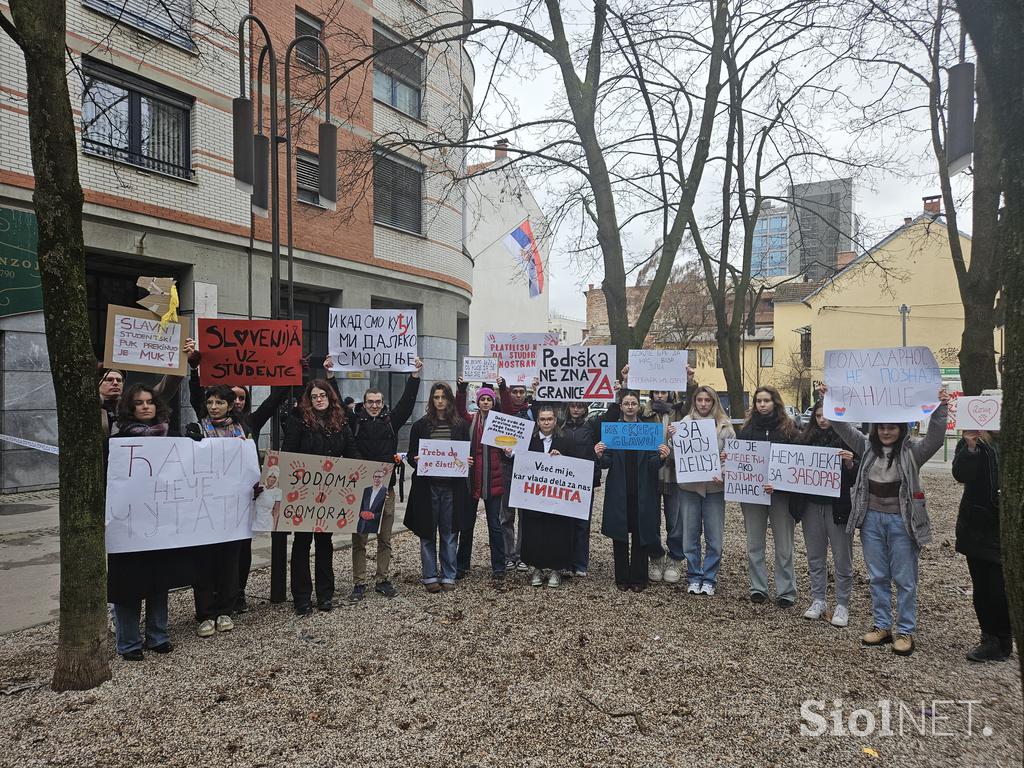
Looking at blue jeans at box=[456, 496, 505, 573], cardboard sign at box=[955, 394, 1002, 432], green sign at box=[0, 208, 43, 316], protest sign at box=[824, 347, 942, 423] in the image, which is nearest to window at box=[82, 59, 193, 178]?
green sign at box=[0, 208, 43, 316]

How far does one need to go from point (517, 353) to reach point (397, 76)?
14541 millimetres

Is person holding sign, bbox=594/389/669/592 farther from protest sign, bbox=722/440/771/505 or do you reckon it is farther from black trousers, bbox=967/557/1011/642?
black trousers, bbox=967/557/1011/642

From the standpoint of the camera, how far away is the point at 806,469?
5785mm

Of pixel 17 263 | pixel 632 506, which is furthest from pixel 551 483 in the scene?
pixel 17 263

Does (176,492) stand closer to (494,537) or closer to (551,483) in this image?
(494,537)

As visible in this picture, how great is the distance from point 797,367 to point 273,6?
134 feet

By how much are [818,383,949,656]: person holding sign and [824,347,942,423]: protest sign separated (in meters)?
0.13

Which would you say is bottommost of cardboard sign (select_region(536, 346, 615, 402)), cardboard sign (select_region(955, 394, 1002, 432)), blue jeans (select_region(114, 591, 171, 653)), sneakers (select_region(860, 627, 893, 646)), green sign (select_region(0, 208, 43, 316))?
sneakers (select_region(860, 627, 893, 646))

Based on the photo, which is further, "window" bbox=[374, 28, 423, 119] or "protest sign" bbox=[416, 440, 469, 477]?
"window" bbox=[374, 28, 423, 119]

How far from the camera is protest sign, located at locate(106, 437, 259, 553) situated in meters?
4.80

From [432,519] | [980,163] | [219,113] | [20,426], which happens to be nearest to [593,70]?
[980,163]

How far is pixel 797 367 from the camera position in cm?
4634

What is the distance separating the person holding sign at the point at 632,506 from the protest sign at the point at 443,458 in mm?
1377

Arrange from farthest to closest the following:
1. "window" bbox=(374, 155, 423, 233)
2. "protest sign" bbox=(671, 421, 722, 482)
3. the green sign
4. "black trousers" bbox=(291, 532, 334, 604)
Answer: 1. "window" bbox=(374, 155, 423, 233)
2. the green sign
3. "protest sign" bbox=(671, 421, 722, 482)
4. "black trousers" bbox=(291, 532, 334, 604)
